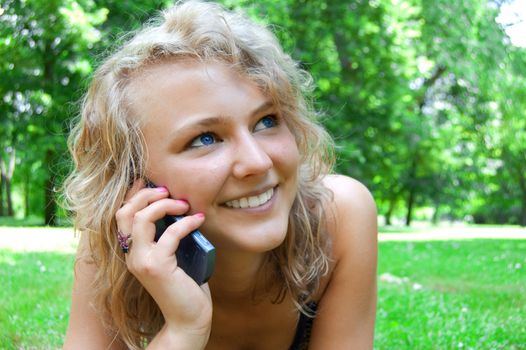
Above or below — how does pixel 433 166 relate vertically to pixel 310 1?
below

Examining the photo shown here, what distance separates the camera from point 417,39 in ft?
66.9

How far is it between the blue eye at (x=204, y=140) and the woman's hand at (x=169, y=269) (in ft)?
0.74

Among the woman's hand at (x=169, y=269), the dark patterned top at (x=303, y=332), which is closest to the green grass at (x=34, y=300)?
the dark patterned top at (x=303, y=332)

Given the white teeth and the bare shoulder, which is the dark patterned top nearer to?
the bare shoulder

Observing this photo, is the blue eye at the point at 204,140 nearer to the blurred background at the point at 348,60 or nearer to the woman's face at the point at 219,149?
the woman's face at the point at 219,149

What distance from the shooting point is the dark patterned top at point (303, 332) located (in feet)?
9.05

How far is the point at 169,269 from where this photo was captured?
2.19m

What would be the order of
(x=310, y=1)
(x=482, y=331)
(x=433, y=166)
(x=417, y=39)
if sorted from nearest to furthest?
1. (x=482, y=331)
2. (x=310, y=1)
3. (x=417, y=39)
4. (x=433, y=166)

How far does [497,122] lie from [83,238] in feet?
83.3

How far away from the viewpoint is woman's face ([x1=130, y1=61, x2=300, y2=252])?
2105mm

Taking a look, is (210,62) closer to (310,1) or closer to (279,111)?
(279,111)

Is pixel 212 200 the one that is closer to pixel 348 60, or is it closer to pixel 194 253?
pixel 194 253

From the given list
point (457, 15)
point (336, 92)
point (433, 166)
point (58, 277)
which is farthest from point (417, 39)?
point (58, 277)

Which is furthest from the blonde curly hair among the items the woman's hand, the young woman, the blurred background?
the blurred background
